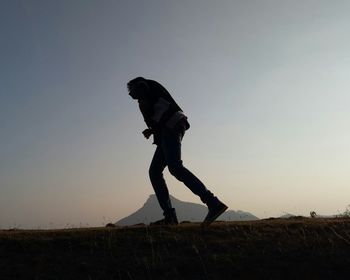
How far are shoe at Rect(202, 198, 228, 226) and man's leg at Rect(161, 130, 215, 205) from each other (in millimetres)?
97

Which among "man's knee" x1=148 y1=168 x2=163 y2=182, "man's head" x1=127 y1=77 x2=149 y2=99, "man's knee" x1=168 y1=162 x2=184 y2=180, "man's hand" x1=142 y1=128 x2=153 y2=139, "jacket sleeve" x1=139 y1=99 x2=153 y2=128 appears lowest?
"man's knee" x1=168 y1=162 x2=184 y2=180

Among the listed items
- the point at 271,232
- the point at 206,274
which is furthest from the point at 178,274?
the point at 271,232

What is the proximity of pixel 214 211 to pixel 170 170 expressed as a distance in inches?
39.4

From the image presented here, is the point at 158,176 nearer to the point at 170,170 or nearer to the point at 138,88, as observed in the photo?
the point at 170,170

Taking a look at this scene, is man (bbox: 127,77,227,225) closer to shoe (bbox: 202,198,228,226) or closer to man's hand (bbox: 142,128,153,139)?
man's hand (bbox: 142,128,153,139)

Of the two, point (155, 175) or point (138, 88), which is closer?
point (138, 88)

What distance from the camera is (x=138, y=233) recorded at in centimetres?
771

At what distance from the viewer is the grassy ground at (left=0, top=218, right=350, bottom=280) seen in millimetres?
5980

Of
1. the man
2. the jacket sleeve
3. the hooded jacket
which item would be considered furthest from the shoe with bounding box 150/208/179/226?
the jacket sleeve

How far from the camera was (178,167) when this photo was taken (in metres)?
8.66

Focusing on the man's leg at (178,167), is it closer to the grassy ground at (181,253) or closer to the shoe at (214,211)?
the shoe at (214,211)

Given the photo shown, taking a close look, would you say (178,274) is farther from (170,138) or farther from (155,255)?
(170,138)

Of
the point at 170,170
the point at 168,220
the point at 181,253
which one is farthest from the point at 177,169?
the point at 181,253

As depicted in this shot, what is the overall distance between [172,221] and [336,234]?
110 inches
